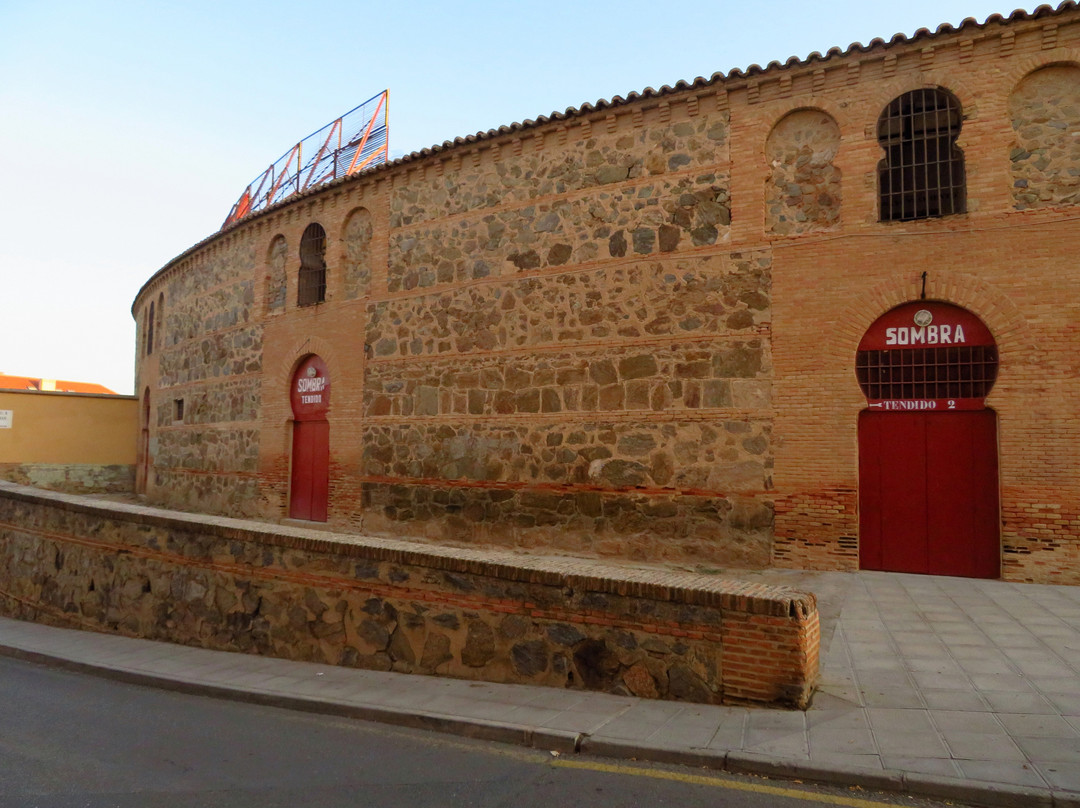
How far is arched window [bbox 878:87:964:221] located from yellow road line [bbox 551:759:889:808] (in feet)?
25.8

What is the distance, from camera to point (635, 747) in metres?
4.32

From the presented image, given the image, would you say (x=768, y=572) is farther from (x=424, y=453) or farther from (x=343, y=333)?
(x=343, y=333)

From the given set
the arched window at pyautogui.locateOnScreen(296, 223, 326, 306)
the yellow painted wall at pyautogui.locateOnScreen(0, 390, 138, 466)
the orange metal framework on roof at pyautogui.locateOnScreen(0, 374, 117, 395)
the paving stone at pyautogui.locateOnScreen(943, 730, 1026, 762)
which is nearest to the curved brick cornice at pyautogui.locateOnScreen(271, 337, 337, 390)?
the arched window at pyautogui.locateOnScreen(296, 223, 326, 306)

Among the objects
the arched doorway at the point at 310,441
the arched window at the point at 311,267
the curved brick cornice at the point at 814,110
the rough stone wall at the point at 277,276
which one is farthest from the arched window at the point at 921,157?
the rough stone wall at the point at 277,276

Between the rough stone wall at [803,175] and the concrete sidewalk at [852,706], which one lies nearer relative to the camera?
the concrete sidewalk at [852,706]

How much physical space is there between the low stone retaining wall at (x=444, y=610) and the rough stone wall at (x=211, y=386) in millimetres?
7862

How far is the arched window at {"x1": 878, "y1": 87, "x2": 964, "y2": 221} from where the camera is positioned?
9.48 meters

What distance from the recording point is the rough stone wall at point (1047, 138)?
8.93 meters

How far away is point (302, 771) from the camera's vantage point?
4.24 m

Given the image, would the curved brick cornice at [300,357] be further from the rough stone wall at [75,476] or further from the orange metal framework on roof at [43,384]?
the orange metal framework on roof at [43,384]

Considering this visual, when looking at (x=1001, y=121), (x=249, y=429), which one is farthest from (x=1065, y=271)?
(x=249, y=429)

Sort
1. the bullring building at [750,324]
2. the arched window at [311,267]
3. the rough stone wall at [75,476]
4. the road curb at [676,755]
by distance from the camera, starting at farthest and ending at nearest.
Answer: the rough stone wall at [75,476] < the arched window at [311,267] < the bullring building at [750,324] < the road curb at [676,755]

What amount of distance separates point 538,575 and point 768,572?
5190mm

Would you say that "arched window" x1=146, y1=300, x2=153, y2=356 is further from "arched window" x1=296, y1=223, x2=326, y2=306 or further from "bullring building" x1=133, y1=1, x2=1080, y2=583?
"bullring building" x1=133, y1=1, x2=1080, y2=583
